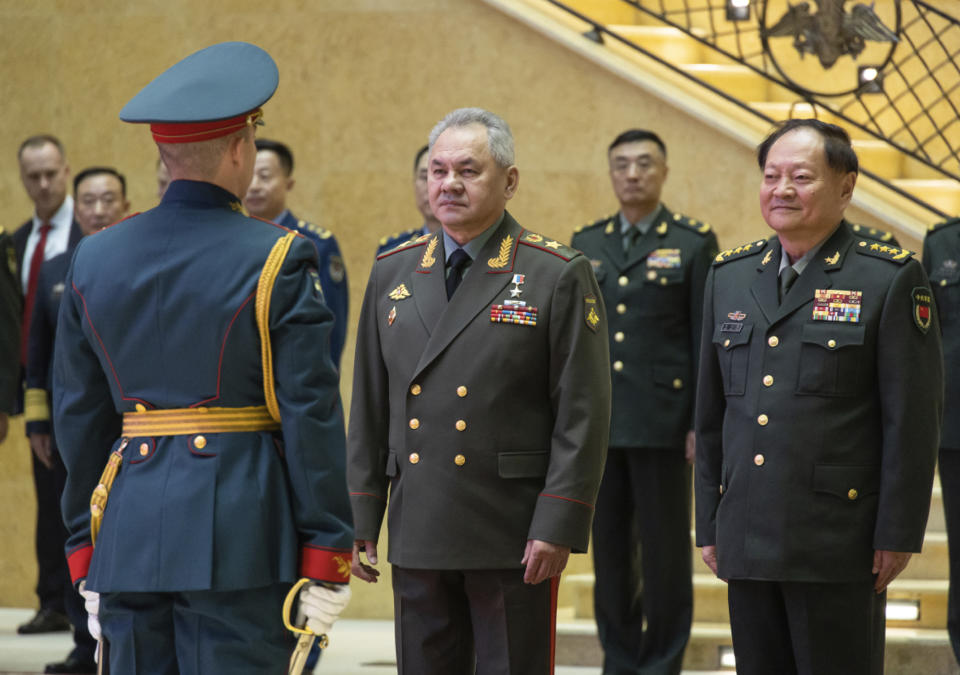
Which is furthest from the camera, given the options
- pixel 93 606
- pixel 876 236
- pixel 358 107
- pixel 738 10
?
pixel 738 10

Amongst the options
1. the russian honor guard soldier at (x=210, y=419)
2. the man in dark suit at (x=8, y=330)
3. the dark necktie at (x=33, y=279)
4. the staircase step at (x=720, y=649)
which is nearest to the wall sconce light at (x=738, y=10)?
the staircase step at (x=720, y=649)

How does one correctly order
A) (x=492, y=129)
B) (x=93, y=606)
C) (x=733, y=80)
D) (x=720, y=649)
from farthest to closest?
(x=733, y=80) < (x=720, y=649) < (x=492, y=129) < (x=93, y=606)

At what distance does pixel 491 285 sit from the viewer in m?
2.94

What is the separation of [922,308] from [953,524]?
1732 mm

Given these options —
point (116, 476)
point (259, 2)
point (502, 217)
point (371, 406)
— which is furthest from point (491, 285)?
point (259, 2)

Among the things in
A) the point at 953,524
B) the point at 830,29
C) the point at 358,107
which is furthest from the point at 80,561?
the point at 830,29

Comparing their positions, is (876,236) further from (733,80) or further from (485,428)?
(733,80)

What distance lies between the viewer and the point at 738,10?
6488 mm

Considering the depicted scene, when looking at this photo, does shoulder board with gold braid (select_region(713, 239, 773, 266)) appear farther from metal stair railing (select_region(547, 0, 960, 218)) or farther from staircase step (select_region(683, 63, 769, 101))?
staircase step (select_region(683, 63, 769, 101))

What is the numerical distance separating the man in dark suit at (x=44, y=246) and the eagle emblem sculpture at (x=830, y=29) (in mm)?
3130

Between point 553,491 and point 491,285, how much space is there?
0.47 m

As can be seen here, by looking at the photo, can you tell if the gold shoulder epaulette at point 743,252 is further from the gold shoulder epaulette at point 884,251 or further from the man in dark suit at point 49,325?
the man in dark suit at point 49,325

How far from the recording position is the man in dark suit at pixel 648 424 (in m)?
4.50

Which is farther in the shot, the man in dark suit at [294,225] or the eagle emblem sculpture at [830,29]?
the eagle emblem sculpture at [830,29]
